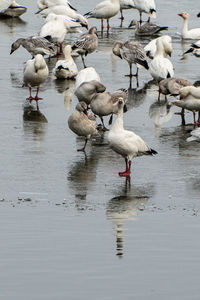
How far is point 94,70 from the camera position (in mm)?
18484

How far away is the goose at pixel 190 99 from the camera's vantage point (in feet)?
54.9

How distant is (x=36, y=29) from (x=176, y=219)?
18367 millimetres

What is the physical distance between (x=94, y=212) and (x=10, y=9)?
68.8 ft

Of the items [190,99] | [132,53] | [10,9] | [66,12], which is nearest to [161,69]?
[132,53]

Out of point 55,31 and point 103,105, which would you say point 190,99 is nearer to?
point 103,105

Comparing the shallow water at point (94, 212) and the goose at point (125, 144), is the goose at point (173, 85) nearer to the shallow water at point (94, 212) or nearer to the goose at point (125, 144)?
the shallow water at point (94, 212)

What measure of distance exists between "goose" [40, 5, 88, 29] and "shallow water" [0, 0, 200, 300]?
924cm

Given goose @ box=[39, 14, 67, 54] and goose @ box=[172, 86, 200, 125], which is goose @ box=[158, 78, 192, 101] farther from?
goose @ box=[39, 14, 67, 54]

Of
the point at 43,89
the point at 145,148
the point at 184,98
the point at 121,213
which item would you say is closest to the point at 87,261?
the point at 121,213

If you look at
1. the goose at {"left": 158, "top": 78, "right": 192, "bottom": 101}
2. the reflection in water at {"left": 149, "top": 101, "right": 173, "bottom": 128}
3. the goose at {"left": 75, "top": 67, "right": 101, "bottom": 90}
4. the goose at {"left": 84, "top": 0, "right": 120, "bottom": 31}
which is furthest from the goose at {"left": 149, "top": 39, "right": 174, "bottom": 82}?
the goose at {"left": 84, "top": 0, "right": 120, "bottom": 31}

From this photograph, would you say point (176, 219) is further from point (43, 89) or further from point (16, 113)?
point (43, 89)

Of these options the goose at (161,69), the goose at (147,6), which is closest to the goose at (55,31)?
the goose at (161,69)

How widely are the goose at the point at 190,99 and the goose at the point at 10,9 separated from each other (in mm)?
15363

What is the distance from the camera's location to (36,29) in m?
28.7
